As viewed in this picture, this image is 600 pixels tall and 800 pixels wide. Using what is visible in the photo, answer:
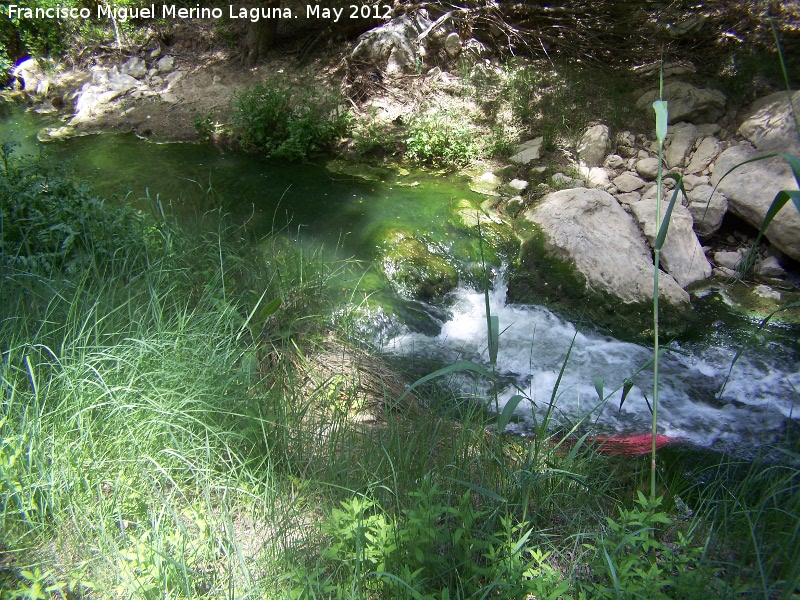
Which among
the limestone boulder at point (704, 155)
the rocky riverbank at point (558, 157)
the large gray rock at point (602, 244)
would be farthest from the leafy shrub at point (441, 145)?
the limestone boulder at point (704, 155)

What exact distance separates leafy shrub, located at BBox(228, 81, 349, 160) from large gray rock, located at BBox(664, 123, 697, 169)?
3.43m

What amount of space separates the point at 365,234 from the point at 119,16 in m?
6.69

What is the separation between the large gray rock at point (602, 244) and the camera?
455 cm

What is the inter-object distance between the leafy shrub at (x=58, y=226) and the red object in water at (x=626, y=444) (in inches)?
107

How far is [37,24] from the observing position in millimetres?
8688

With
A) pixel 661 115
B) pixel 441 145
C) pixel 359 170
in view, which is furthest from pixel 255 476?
pixel 441 145

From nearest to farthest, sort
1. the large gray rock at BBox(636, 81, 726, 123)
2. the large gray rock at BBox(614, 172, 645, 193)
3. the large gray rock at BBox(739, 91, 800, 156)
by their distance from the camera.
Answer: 1. the large gray rock at BBox(739, 91, 800, 156)
2. the large gray rock at BBox(614, 172, 645, 193)
3. the large gray rock at BBox(636, 81, 726, 123)

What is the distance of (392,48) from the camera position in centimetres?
718

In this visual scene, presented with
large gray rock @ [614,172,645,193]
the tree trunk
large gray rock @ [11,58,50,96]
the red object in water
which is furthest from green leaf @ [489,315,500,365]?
large gray rock @ [11,58,50,96]

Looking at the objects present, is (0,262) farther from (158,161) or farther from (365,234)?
(158,161)

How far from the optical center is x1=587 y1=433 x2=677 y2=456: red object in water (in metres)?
2.92

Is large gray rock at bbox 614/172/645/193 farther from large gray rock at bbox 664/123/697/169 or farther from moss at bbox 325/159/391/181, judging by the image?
moss at bbox 325/159/391/181

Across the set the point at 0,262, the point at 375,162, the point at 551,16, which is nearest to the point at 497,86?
the point at 551,16

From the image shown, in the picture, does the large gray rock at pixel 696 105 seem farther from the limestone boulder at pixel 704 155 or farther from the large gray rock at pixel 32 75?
the large gray rock at pixel 32 75
